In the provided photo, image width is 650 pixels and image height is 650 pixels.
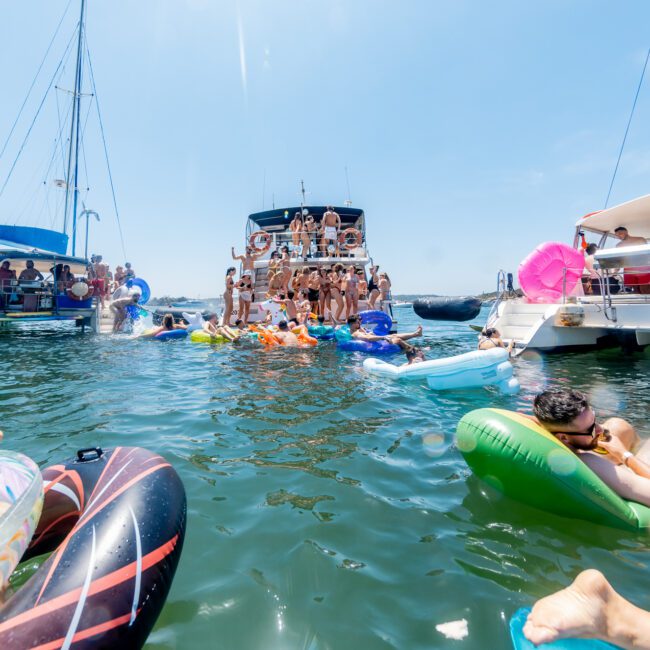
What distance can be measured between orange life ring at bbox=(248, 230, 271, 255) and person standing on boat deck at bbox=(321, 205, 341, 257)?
238cm

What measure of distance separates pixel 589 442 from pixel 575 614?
56.3 inches

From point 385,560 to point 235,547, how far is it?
36.1 inches

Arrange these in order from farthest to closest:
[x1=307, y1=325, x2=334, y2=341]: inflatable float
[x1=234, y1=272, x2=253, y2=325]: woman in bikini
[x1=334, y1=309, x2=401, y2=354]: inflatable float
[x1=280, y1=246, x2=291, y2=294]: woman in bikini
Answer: [x1=280, y1=246, x2=291, y2=294]: woman in bikini < [x1=234, y1=272, x2=253, y2=325]: woman in bikini < [x1=307, y1=325, x2=334, y2=341]: inflatable float < [x1=334, y1=309, x2=401, y2=354]: inflatable float

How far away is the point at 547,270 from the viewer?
10.7 meters

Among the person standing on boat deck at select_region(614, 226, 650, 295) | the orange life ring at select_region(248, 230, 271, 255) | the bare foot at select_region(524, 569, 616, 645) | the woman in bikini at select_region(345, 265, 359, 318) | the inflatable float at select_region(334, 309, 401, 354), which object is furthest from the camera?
the orange life ring at select_region(248, 230, 271, 255)

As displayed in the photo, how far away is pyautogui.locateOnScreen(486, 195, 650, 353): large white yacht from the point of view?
8.57 metres

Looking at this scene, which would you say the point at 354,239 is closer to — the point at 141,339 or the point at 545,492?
the point at 141,339

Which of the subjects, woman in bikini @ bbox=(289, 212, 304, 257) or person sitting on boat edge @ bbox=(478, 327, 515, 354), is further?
woman in bikini @ bbox=(289, 212, 304, 257)

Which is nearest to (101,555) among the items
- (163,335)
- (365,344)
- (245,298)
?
(365,344)

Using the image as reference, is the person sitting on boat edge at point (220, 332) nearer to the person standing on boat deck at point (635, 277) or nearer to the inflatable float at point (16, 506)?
the person standing on boat deck at point (635, 277)

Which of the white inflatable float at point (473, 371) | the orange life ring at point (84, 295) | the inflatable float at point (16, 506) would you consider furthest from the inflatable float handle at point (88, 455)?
the orange life ring at point (84, 295)

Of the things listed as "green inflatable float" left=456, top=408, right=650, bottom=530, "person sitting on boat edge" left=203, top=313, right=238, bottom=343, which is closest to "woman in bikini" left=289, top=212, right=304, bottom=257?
"person sitting on boat edge" left=203, top=313, right=238, bottom=343

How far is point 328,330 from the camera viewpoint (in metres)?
12.8

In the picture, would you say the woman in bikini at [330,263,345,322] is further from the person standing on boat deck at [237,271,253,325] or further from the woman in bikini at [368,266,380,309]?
the person standing on boat deck at [237,271,253,325]
